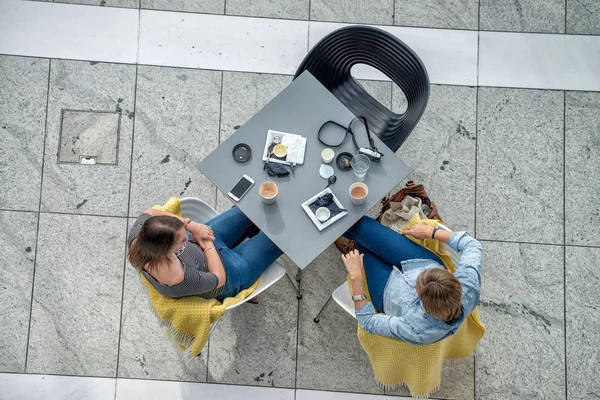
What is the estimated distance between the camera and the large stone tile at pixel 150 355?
3594 millimetres

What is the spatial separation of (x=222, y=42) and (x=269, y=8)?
40 centimetres

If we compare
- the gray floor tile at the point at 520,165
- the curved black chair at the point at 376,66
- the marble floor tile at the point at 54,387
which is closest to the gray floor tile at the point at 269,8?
the curved black chair at the point at 376,66

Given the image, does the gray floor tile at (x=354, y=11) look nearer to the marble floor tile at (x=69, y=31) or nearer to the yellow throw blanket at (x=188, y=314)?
the marble floor tile at (x=69, y=31)

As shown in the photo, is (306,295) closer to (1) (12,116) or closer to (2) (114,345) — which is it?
(2) (114,345)

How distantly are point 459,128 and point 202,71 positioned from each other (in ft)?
5.77

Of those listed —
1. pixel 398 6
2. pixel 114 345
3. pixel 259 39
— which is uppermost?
pixel 398 6

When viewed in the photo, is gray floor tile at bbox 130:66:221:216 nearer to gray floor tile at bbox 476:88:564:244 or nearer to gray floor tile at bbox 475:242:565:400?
gray floor tile at bbox 476:88:564:244

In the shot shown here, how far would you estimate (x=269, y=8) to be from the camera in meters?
4.02

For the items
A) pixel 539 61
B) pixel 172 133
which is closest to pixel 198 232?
pixel 172 133

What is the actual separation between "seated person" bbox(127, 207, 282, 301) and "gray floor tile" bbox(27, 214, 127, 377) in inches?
38.2

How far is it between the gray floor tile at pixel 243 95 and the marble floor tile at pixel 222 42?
0.06 meters

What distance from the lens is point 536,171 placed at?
3834 mm

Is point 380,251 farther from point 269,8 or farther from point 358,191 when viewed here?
point 269,8

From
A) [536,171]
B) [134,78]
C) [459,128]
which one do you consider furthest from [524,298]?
[134,78]
